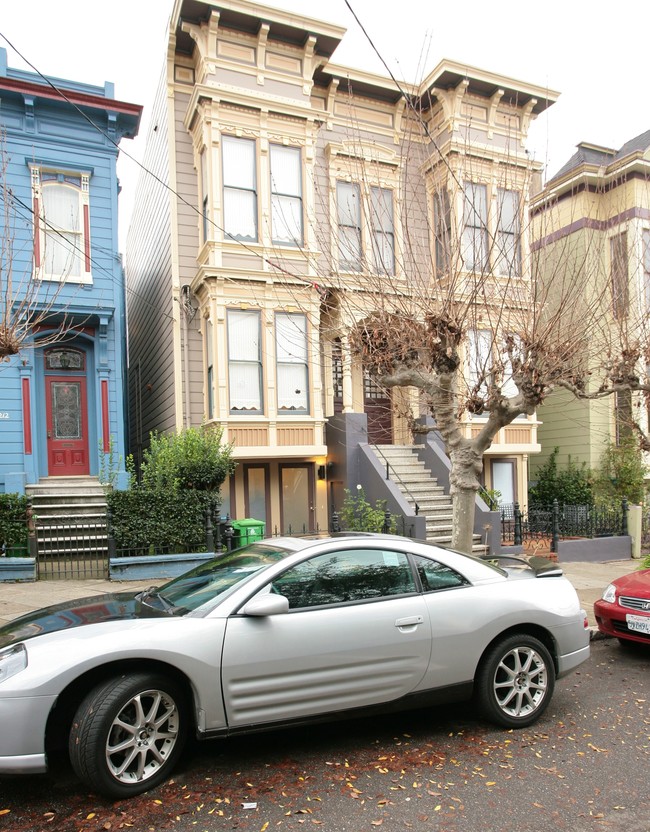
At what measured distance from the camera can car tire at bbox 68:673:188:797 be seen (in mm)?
3541

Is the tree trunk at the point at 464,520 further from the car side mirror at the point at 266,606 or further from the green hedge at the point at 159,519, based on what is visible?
the green hedge at the point at 159,519

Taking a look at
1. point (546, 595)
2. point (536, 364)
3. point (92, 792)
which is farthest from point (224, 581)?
point (536, 364)

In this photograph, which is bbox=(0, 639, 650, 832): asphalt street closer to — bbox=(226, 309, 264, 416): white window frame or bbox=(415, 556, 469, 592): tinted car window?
bbox=(415, 556, 469, 592): tinted car window

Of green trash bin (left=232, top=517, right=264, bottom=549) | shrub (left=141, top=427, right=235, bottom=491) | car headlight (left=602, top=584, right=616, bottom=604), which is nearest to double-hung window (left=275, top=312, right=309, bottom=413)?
shrub (left=141, top=427, right=235, bottom=491)

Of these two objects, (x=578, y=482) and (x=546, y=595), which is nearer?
(x=546, y=595)

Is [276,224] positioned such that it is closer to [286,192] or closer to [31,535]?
[286,192]

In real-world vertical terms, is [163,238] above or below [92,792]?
above

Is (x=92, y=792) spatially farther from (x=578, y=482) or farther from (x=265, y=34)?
(x=578, y=482)

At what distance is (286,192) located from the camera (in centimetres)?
1404

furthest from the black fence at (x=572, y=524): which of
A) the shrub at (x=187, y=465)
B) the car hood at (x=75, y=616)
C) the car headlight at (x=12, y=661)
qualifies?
the car headlight at (x=12, y=661)

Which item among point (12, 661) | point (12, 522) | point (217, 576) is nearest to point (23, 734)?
point (12, 661)

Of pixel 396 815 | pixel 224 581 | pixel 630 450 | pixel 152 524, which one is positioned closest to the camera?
pixel 396 815

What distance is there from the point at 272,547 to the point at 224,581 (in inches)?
20.2

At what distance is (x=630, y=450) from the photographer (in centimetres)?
1708
